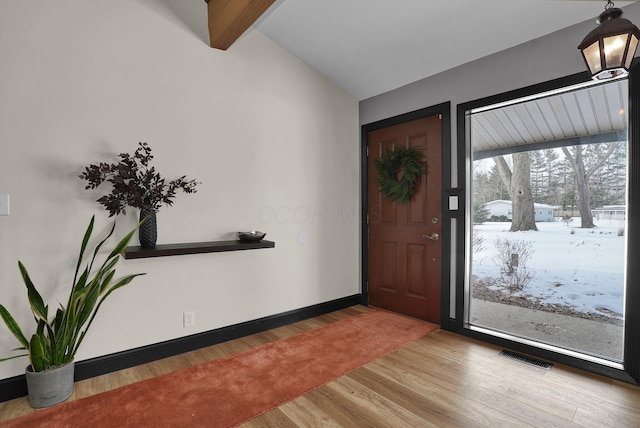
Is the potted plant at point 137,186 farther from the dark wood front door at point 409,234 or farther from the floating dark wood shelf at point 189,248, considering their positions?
the dark wood front door at point 409,234

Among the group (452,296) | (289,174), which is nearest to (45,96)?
(289,174)

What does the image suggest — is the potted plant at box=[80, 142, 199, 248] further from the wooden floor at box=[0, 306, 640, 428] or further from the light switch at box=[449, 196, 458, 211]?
the light switch at box=[449, 196, 458, 211]

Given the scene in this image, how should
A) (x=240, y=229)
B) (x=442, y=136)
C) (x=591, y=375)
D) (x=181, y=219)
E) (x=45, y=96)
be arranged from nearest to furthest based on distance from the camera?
(x=45, y=96) < (x=591, y=375) < (x=181, y=219) < (x=240, y=229) < (x=442, y=136)

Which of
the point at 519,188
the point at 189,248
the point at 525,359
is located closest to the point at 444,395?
the point at 525,359

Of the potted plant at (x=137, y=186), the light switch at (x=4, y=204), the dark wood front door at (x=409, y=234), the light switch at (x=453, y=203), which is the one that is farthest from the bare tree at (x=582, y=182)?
the light switch at (x=4, y=204)

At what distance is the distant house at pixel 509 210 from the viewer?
265 cm

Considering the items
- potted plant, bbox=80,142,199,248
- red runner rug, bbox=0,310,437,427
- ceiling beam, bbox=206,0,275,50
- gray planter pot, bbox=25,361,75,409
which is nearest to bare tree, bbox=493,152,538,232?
red runner rug, bbox=0,310,437,427

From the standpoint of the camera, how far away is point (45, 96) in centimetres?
204

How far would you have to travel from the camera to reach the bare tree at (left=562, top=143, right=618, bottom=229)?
95.1 inches

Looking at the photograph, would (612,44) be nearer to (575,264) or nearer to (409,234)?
(575,264)

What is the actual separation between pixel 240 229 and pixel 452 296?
2.15 metres

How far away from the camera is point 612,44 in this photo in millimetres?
1612

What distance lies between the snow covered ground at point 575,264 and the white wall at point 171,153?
1937 millimetres

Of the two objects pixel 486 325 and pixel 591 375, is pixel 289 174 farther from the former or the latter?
pixel 591 375
